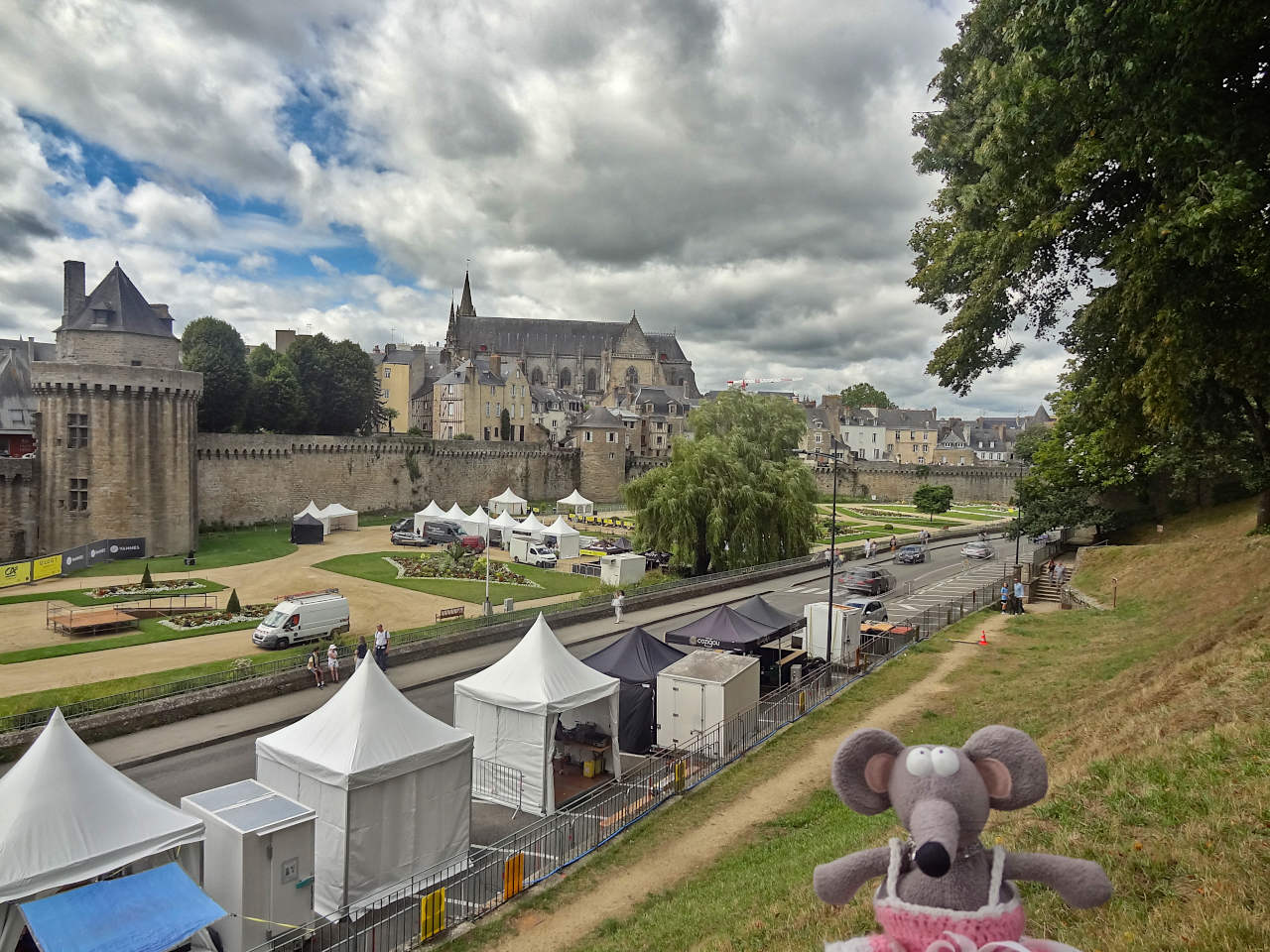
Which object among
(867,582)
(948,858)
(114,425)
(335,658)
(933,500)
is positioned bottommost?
(335,658)

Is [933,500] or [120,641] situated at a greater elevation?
[933,500]

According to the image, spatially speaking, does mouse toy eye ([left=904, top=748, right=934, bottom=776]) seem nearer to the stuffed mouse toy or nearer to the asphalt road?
the stuffed mouse toy

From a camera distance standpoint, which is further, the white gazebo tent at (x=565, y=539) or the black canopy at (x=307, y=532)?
the black canopy at (x=307, y=532)

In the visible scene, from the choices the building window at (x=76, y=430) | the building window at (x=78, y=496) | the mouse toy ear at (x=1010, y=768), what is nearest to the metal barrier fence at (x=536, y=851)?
the mouse toy ear at (x=1010, y=768)

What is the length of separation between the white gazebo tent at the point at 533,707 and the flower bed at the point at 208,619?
50.5 ft

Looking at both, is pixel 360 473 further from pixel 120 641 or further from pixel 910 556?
pixel 910 556

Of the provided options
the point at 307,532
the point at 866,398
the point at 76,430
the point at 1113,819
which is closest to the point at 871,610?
the point at 1113,819

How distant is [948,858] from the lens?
311 centimetres

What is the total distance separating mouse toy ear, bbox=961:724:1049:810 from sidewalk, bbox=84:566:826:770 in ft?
51.6

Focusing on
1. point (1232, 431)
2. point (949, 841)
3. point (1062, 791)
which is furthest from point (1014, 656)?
point (949, 841)

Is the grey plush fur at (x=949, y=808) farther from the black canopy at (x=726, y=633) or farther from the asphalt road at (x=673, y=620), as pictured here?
the black canopy at (x=726, y=633)

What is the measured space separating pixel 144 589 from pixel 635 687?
23.9 meters

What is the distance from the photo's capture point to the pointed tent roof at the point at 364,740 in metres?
10.3

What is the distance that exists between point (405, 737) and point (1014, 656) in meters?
15.4
